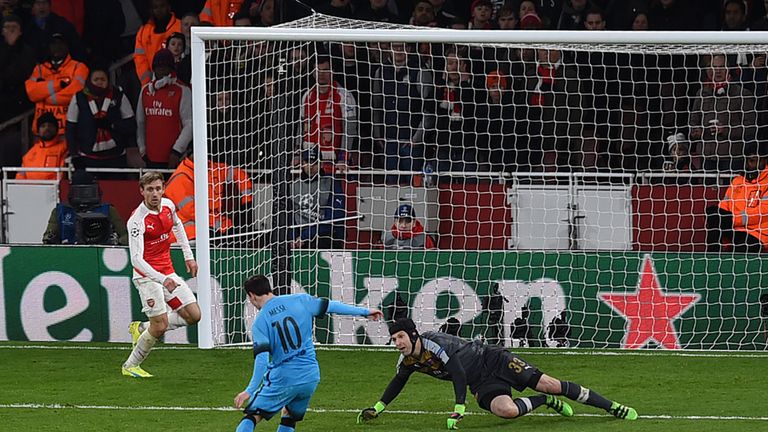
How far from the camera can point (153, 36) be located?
15.7 meters

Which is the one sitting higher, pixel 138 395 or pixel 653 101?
pixel 653 101

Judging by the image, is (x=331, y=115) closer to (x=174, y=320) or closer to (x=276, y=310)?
(x=174, y=320)

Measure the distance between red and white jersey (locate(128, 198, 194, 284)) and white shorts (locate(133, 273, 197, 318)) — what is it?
9cm

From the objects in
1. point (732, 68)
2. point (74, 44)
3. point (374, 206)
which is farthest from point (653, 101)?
point (74, 44)

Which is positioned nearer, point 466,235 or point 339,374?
point 339,374

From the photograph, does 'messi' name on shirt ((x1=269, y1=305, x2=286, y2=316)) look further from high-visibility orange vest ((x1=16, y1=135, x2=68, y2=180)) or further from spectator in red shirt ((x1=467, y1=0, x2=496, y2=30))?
high-visibility orange vest ((x1=16, y1=135, x2=68, y2=180))

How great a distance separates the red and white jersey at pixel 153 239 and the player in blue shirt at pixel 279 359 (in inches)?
123

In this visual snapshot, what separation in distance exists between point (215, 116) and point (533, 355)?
14.2 feet

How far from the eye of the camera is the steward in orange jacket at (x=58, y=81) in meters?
15.6

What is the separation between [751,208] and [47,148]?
8205 millimetres

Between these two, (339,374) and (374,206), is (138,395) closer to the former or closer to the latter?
(339,374)

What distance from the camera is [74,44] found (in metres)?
16.1

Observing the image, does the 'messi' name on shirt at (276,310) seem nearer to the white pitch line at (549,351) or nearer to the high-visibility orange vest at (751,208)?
the white pitch line at (549,351)

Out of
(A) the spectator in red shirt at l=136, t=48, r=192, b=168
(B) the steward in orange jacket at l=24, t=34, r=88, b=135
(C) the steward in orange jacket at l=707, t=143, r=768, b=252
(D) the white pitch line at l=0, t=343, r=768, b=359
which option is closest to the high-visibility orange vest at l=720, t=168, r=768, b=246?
(C) the steward in orange jacket at l=707, t=143, r=768, b=252
